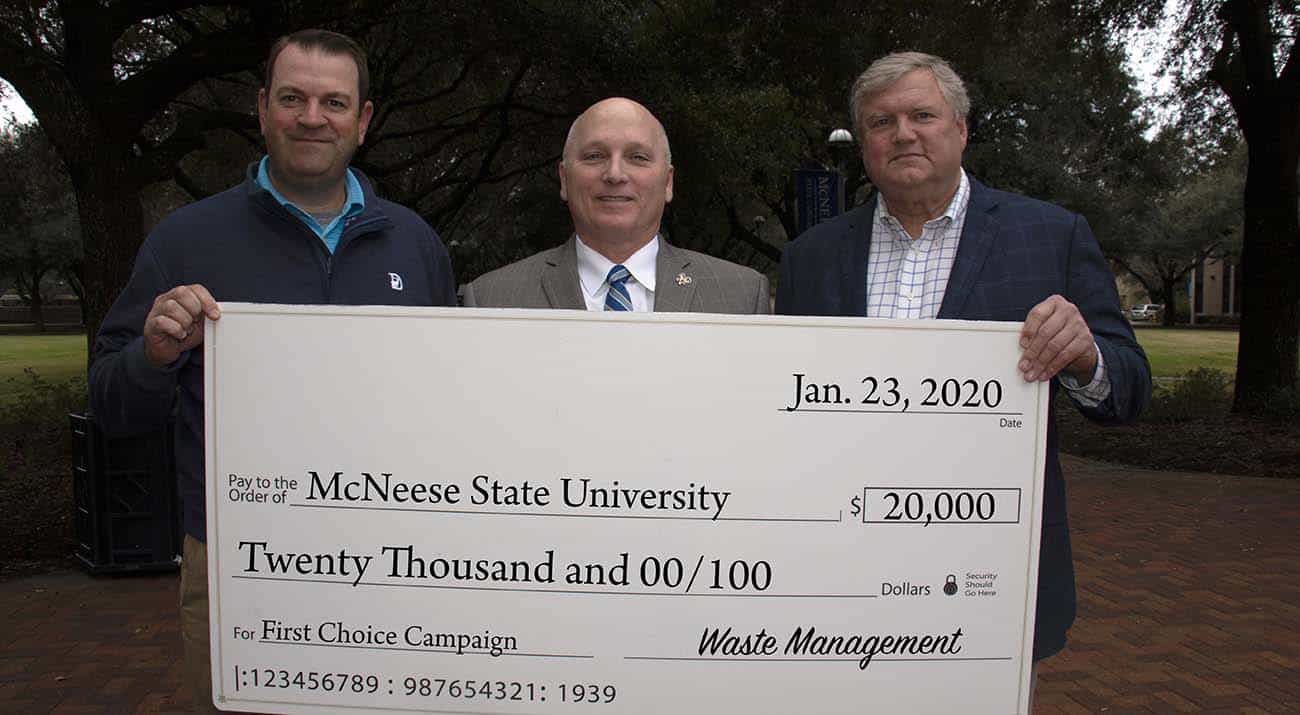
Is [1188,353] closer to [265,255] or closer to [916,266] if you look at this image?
[916,266]

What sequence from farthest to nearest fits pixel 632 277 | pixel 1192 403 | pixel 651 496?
pixel 1192 403
pixel 632 277
pixel 651 496

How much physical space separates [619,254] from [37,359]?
32.7 meters

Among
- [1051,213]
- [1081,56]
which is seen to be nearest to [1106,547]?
[1051,213]

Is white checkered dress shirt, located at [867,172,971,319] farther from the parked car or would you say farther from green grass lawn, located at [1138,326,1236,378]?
the parked car

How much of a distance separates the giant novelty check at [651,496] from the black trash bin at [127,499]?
4.57 metres

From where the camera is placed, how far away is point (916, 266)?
246cm

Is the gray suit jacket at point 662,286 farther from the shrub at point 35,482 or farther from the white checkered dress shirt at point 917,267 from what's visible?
the shrub at point 35,482

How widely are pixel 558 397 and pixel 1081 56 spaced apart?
563 inches

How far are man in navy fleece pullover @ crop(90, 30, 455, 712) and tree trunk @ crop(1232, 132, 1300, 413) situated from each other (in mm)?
13397

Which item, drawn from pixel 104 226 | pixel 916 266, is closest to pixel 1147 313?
pixel 104 226

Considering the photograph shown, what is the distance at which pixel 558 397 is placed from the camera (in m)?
2.12

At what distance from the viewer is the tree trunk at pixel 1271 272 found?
12797 mm

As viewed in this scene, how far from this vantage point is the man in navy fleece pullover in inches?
92.8

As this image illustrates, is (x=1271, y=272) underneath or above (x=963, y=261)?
above
